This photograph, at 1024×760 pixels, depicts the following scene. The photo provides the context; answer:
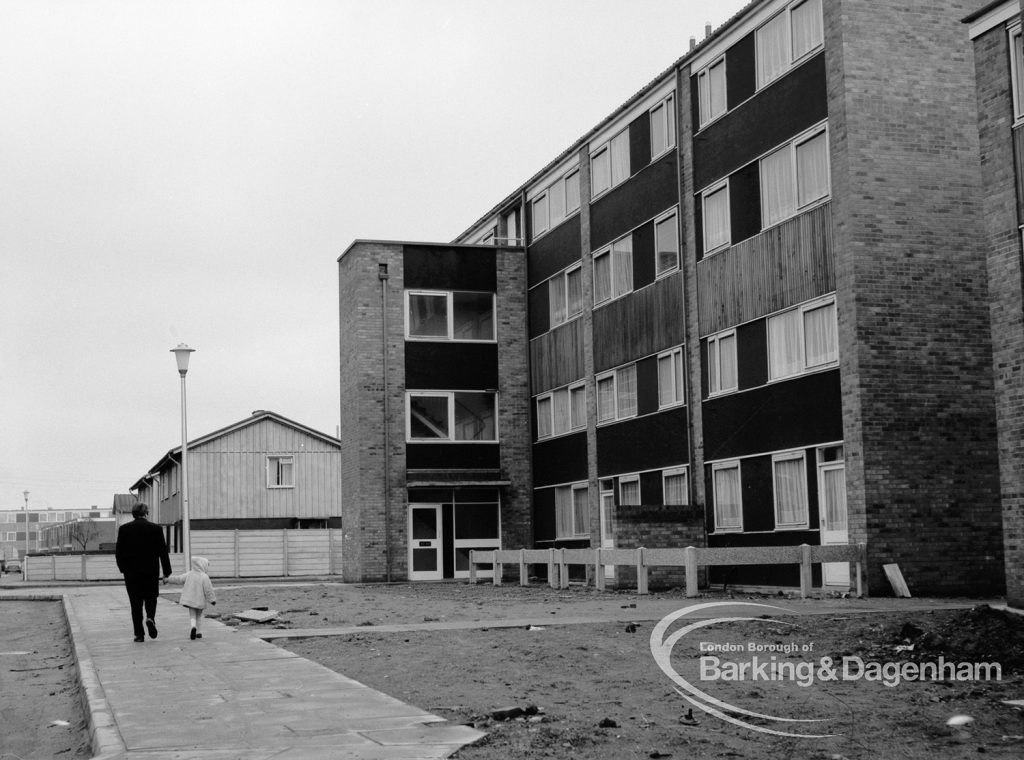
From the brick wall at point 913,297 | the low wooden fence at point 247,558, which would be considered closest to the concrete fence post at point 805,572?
the brick wall at point 913,297

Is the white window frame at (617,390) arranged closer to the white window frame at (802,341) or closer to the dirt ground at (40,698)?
A: the white window frame at (802,341)

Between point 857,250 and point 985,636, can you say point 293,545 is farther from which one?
point 985,636

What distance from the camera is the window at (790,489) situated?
2308 centimetres

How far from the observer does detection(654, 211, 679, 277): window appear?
93.2ft

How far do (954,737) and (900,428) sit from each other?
13838 mm

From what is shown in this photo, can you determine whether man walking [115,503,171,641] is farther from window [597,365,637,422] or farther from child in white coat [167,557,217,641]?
window [597,365,637,422]

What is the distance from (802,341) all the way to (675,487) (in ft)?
21.1

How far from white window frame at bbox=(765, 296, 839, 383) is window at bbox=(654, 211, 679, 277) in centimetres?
468

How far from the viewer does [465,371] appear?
3697cm

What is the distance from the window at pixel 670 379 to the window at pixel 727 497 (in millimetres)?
2379

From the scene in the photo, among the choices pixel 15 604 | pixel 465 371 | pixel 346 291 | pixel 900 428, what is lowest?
pixel 15 604

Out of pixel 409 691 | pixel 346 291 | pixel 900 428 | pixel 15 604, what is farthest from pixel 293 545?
pixel 409 691

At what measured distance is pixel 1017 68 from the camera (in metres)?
17.8

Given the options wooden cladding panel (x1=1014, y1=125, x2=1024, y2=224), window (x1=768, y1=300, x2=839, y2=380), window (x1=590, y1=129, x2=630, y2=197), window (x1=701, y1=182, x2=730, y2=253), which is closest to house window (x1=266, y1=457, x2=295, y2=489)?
window (x1=590, y1=129, x2=630, y2=197)
